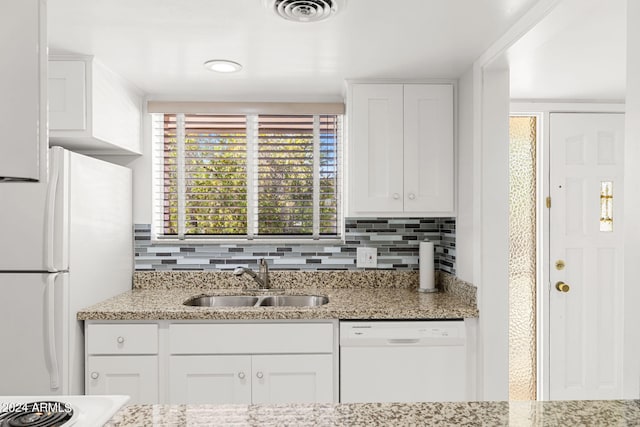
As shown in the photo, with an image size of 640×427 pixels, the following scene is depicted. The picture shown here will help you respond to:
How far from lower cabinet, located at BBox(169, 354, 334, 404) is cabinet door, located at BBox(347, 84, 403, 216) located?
925 mm

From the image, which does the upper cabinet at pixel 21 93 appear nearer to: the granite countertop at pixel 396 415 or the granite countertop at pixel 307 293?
the granite countertop at pixel 396 415

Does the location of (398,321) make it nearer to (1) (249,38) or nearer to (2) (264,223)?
(2) (264,223)

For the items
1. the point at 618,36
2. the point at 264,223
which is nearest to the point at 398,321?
the point at 264,223

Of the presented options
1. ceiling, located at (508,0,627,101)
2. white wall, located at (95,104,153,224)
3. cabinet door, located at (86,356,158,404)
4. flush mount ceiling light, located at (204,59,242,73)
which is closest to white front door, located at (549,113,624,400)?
ceiling, located at (508,0,627,101)

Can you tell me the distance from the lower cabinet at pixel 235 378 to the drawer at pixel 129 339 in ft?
0.45

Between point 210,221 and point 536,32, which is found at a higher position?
point 536,32

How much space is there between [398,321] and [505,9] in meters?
1.46

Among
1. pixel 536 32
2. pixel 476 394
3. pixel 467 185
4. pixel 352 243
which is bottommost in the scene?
pixel 476 394

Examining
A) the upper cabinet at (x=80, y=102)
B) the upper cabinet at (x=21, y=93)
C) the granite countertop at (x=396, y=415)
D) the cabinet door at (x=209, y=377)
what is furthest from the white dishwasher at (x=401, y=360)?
the upper cabinet at (x=21, y=93)

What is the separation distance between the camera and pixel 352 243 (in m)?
3.03

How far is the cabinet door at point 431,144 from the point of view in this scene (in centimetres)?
262

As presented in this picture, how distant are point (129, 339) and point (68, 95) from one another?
4.02 feet

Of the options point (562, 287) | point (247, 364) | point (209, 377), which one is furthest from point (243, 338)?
point (562, 287)

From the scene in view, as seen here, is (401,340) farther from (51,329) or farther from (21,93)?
(21,93)
